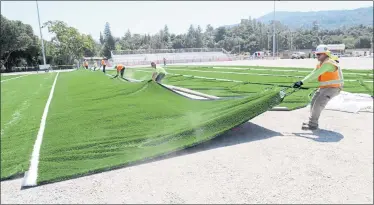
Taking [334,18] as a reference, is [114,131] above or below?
below

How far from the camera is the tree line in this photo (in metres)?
49.4

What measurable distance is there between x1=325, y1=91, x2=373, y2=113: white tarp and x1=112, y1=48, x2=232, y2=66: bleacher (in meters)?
49.4

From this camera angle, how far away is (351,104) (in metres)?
6.92

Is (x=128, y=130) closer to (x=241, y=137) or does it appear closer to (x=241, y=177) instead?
(x=241, y=137)

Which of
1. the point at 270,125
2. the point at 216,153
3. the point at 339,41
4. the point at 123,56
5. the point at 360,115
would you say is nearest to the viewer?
the point at 216,153

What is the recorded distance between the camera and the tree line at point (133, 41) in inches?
1946

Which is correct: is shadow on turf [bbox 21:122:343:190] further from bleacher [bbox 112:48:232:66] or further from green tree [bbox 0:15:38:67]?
bleacher [bbox 112:48:232:66]

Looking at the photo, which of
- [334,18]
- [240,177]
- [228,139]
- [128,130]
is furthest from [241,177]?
[334,18]

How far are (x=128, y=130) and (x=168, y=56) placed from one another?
59737 millimetres

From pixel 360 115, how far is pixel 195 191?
4.61 metres

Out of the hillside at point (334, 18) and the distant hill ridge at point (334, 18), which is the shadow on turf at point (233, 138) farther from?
the hillside at point (334, 18)

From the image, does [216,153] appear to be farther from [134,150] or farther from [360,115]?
[360,115]

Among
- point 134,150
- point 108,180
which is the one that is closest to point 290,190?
point 108,180

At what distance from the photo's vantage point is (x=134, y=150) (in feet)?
15.3
